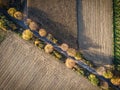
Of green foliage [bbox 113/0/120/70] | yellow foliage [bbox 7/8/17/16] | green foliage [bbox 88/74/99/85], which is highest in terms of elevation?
yellow foliage [bbox 7/8/17/16]

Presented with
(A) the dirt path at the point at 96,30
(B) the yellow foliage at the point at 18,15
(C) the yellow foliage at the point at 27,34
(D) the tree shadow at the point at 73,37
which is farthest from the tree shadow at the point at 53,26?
(C) the yellow foliage at the point at 27,34

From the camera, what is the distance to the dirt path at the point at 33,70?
21.4 meters

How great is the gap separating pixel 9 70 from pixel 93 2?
8.85 meters

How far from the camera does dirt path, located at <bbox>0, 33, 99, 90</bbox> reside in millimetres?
A: 21406

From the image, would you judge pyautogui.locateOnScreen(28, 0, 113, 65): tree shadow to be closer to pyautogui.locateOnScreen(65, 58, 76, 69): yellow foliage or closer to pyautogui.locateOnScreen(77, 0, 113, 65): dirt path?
pyautogui.locateOnScreen(77, 0, 113, 65): dirt path

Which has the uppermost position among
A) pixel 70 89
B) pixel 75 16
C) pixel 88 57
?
pixel 75 16

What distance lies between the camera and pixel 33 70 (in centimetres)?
2148

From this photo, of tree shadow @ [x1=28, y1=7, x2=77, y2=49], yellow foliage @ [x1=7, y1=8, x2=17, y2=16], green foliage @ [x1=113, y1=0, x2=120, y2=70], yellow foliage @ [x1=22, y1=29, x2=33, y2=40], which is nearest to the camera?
yellow foliage @ [x1=22, y1=29, x2=33, y2=40]

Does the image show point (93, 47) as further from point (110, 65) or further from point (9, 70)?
point (9, 70)

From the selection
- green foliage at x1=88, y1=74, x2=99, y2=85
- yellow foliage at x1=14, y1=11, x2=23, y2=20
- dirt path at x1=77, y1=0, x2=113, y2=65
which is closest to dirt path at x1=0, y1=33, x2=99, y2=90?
green foliage at x1=88, y1=74, x2=99, y2=85

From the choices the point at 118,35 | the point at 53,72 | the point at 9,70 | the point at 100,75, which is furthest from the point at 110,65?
the point at 9,70

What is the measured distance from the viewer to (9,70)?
2144cm

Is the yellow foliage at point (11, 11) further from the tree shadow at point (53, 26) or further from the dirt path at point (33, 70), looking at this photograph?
the dirt path at point (33, 70)

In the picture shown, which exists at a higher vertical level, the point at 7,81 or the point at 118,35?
the point at 118,35
